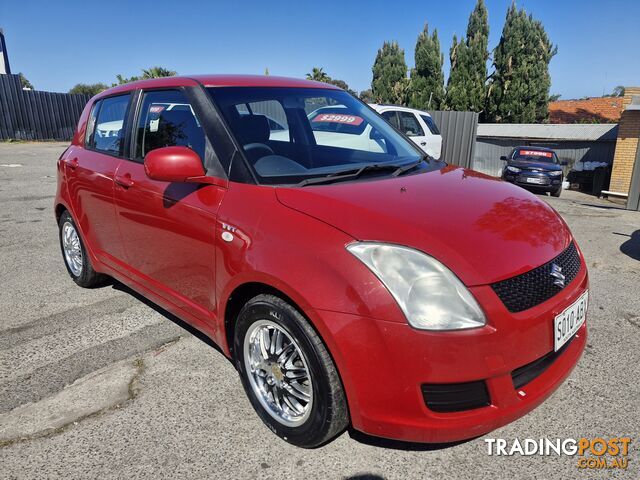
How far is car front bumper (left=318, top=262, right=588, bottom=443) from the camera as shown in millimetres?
→ 1723

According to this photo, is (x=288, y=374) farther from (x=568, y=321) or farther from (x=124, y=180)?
(x=124, y=180)

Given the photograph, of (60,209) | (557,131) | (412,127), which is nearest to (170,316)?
(60,209)

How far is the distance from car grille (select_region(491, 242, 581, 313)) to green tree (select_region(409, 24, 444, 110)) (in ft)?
114

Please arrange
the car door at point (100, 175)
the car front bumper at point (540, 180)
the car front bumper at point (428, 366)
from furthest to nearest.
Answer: the car front bumper at point (540, 180), the car door at point (100, 175), the car front bumper at point (428, 366)

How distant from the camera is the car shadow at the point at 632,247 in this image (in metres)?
5.57

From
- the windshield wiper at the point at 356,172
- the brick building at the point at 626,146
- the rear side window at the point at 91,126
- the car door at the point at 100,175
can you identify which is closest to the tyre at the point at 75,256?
the car door at the point at 100,175

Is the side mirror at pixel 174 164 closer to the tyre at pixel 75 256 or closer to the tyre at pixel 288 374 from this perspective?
the tyre at pixel 288 374

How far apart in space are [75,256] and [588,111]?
140ft

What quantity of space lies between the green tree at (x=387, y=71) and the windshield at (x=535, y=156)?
27.3 metres

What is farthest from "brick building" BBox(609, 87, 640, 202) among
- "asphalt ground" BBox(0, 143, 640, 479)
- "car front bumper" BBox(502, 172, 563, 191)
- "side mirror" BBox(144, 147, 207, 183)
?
"side mirror" BBox(144, 147, 207, 183)

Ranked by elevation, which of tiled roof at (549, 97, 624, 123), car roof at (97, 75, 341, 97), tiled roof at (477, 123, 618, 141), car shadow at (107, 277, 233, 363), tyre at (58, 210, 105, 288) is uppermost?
tiled roof at (549, 97, 624, 123)

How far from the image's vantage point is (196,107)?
2.62 metres

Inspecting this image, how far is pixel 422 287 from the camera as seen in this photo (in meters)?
1.78

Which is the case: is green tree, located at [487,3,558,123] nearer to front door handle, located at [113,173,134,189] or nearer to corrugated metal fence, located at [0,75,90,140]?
corrugated metal fence, located at [0,75,90,140]
